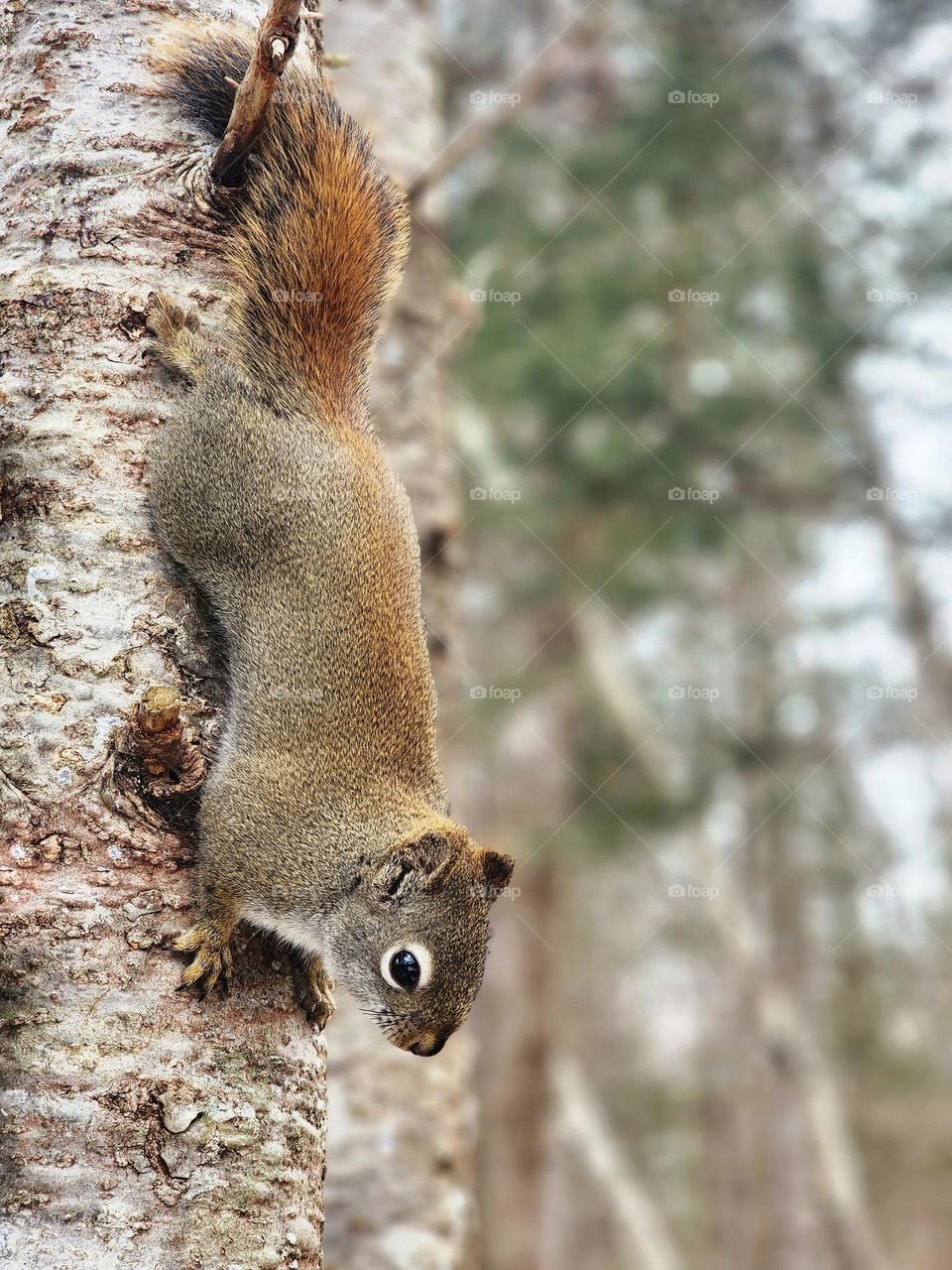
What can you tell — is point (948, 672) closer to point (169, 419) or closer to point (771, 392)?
point (771, 392)

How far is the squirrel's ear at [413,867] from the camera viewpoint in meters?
2.50

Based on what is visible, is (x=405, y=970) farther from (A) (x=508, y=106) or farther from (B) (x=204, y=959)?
(A) (x=508, y=106)

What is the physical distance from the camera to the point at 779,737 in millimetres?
12555

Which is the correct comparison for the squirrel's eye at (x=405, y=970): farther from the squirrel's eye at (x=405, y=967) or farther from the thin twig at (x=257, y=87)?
the thin twig at (x=257, y=87)

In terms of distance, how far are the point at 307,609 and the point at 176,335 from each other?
512mm

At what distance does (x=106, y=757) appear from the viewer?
2.12 m

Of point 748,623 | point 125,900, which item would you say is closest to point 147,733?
point 125,900

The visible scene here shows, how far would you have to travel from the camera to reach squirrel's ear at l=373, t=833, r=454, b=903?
8.20ft

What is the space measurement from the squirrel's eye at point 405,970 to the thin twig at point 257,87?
55.1 inches

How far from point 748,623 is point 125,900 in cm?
1403
